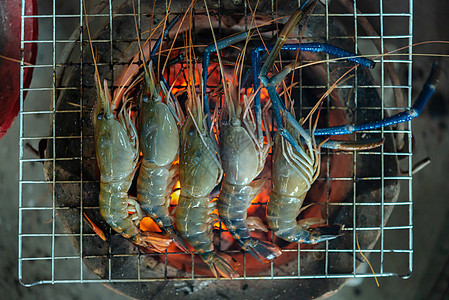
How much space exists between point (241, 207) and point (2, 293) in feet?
6.23

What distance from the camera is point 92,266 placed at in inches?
80.5

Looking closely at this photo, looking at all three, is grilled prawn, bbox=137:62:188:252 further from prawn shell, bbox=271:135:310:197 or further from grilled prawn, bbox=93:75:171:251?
prawn shell, bbox=271:135:310:197

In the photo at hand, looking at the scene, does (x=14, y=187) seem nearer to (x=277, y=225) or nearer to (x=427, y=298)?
(x=277, y=225)

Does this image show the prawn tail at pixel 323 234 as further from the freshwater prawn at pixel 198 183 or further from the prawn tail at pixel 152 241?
the prawn tail at pixel 152 241

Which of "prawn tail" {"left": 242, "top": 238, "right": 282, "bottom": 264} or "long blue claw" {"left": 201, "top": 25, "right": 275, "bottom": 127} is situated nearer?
"long blue claw" {"left": 201, "top": 25, "right": 275, "bottom": 127}

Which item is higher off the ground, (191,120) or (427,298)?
(191,120)

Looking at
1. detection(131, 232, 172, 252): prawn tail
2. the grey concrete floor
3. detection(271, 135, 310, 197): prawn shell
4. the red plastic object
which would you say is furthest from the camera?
the grey concrete floor

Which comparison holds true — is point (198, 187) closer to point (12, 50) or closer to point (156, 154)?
point (156, 154)

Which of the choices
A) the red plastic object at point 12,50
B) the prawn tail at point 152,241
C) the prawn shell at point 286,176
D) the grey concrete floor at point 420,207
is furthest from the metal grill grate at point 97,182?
the grey concrete floor at point 420,207

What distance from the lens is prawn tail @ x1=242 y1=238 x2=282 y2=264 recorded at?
1968mm

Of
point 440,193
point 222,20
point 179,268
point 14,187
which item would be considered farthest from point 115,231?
point 440,193

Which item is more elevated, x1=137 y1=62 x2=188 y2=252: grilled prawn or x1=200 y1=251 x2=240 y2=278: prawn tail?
x1=137 y1=62 x2=188 y2=252: grilled prawn

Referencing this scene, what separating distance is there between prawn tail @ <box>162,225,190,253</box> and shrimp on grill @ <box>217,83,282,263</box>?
0.24 meters

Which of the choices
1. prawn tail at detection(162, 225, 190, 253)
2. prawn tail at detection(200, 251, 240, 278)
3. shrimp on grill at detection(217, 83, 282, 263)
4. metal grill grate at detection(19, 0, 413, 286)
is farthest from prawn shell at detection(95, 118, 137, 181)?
prawn tail at detection(200, 251, 240, 278)
